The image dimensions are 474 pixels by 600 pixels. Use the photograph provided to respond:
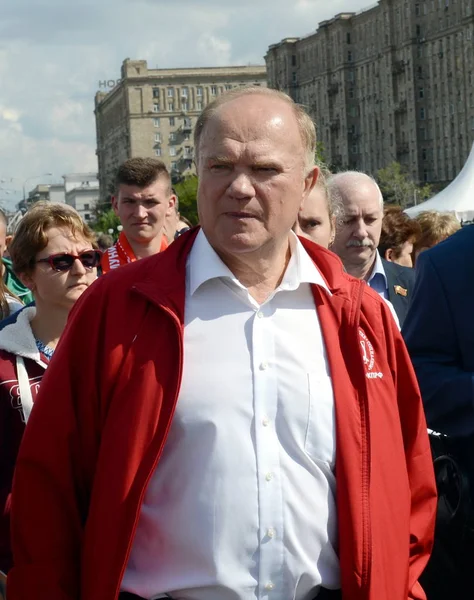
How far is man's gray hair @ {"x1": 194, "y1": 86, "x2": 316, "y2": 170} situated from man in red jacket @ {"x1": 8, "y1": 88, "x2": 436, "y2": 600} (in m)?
0.01

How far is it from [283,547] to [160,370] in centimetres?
54

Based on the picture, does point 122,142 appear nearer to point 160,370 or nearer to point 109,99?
point 109,99

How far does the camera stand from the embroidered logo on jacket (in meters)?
3.18

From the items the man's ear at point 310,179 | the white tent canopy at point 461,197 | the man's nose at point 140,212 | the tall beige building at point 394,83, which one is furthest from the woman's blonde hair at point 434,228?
the tall beige building at point 394,83

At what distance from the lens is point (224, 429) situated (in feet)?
9.85

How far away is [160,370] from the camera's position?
9.88 feet

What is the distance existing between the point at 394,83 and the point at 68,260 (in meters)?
109

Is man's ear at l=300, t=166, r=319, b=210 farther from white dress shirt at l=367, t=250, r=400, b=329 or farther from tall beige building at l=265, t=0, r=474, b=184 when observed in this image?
tall beige building at l=265, t=0, r=474, b=184

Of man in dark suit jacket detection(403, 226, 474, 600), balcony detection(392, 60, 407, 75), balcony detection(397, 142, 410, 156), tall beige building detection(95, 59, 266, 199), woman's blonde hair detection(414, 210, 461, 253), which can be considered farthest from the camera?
tall beige building detection(95, 59, 266, 199)

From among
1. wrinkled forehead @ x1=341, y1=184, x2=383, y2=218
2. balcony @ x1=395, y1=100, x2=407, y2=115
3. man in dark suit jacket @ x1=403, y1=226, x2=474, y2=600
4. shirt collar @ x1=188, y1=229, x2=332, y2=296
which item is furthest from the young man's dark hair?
balcony @ x1=395, y1=100, x2=407, y2=115

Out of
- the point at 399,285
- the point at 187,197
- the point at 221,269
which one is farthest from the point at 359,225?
the point at 187,197

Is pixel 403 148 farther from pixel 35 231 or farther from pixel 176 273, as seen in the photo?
pixel 176 273

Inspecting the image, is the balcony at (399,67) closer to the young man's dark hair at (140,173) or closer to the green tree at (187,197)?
the green tree at (187,197)

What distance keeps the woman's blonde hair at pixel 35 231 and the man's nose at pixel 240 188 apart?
1.85 m
